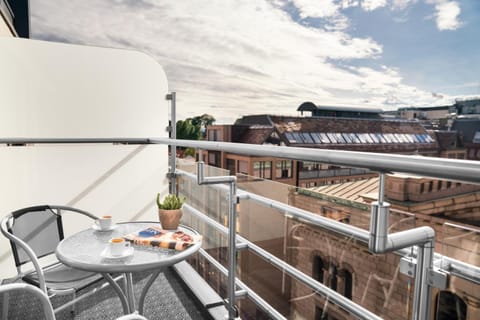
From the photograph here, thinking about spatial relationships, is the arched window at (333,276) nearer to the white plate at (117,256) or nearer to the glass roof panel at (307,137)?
the white plate at (117,256)

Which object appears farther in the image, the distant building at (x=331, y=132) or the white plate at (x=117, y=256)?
the distant building at (x=331, y=132)

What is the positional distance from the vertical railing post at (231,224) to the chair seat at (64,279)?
57cm

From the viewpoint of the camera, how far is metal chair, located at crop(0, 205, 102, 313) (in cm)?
137

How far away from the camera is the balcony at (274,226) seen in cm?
67

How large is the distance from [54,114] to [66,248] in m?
1.54

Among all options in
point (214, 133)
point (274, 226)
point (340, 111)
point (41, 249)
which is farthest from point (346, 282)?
point (340, 111)

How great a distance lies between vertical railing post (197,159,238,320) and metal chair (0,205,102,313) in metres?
0.56

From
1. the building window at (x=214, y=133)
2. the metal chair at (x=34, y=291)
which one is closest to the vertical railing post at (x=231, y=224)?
the metal chair at (x=34, y=291)

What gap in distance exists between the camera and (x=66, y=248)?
1.27m

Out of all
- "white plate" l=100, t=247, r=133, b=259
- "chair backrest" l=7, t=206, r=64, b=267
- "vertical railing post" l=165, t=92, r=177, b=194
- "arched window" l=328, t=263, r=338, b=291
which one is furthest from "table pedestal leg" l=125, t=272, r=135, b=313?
"vertical railing post" l=165, t=92, r=177, b=194

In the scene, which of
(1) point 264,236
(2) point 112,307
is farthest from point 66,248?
(1) point 264,236

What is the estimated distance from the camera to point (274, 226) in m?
1.97

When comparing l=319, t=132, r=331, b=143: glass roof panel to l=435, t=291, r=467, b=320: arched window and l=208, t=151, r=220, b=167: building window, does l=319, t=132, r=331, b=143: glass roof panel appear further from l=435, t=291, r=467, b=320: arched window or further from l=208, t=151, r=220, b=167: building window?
l=435, t=291, r=467, b=320: arched window

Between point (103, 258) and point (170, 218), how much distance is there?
349 mm
